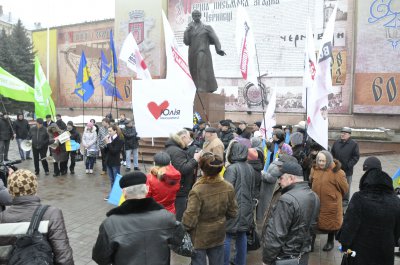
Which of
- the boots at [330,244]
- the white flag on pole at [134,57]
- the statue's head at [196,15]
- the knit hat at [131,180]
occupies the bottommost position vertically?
the boots at [330,244]

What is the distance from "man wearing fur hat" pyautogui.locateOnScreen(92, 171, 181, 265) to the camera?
2.36 meters

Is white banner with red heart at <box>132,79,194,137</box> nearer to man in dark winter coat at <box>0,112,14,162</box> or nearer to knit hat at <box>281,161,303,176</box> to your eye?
knit hat at <box>281,161,303,176</box>

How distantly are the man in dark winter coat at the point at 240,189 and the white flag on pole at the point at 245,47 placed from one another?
3.58 meters

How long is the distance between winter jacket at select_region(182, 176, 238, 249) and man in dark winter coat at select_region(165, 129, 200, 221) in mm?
1274

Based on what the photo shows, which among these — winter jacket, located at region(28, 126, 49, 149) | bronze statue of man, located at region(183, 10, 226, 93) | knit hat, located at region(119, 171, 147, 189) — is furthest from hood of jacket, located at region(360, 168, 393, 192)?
winter jacket, located at region(28, 126, 49, 149)

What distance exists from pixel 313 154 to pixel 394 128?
14.1 metres

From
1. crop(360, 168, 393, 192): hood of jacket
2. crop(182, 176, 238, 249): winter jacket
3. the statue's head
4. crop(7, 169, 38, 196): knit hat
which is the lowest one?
crop(182, 176, 238, 249): winter jacket

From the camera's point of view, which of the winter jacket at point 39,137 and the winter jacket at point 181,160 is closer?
the winter jacket at point 181,160

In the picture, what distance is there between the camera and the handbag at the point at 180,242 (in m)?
2.53

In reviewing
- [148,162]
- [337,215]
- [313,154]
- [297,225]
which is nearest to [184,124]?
[313,154]

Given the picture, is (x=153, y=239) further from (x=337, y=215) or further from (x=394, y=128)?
(x=394, y=128)

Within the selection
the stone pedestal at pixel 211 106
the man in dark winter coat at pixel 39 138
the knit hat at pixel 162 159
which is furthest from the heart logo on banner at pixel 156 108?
the man in dark winter coat at pixel 39 138

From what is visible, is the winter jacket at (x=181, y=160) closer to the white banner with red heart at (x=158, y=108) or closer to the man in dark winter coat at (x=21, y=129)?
the white banner with red heart at (x=158, y=108)

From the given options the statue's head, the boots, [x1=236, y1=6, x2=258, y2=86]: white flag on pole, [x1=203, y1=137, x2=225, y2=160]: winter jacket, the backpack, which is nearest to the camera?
the backpack
